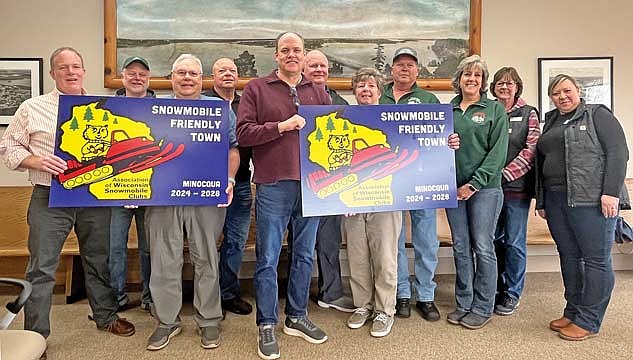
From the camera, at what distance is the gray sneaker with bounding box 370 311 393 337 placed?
285cm

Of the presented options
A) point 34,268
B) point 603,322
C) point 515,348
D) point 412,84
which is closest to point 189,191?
point 34,268

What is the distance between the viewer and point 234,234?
323 centimetres

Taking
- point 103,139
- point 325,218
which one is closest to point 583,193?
point 325,218

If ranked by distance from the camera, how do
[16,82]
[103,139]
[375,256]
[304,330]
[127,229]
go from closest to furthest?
[103,139]
[304,330]
[375,256]
[127,229]
[16,82]

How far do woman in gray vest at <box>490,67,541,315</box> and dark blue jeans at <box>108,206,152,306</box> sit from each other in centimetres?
216

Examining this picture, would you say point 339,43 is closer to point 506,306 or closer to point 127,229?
point 127,229

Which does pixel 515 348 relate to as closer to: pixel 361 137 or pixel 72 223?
pixel 361 137

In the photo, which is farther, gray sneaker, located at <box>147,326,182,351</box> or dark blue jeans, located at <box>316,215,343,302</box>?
dark blue jeans, located at <box>316,215,343,302</box>

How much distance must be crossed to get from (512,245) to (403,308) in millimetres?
783

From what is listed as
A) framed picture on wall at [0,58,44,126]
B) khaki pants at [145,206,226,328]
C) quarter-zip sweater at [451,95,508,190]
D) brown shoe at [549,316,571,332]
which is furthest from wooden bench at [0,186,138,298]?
brown shoe at [549,316,571,332]

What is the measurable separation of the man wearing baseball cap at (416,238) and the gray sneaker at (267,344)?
88 cm

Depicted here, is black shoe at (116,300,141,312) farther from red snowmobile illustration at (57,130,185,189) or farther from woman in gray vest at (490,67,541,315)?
woman in gray vest at (490,67,541,315)

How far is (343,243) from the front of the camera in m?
3.96

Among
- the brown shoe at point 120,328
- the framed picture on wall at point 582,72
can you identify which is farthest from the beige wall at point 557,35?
the brown shoe at point 120,328
